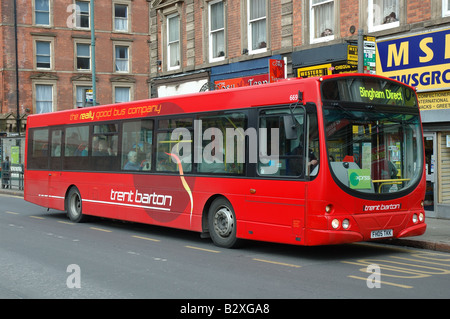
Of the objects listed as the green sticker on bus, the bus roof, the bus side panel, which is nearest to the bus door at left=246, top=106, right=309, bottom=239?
the bus roof

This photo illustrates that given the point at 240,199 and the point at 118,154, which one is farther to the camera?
the point at 118,154

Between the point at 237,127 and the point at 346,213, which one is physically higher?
the point at 237,127

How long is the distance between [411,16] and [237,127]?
6774 mm

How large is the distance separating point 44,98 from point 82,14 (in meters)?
7.12

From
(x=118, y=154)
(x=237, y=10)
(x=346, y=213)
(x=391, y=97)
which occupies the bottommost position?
(x=346, y=213)

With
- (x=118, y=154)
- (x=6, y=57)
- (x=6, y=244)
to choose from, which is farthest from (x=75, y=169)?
(x=6, y=57)

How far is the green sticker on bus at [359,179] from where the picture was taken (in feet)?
31.0

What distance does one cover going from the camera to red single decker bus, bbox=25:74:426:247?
367 inches

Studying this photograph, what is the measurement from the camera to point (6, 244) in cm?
1143

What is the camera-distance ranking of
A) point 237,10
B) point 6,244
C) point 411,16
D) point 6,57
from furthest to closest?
point 6,57 → point 237,10 → point 411,16 → point 6,244

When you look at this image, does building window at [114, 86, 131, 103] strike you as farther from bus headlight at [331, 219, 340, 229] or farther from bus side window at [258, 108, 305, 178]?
bus headlight at [331, 219, 340, 229]

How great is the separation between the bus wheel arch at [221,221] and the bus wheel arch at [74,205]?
540 centimetres

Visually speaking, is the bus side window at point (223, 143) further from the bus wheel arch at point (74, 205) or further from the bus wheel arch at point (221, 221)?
the bus wheel arch at point (74, 205)
